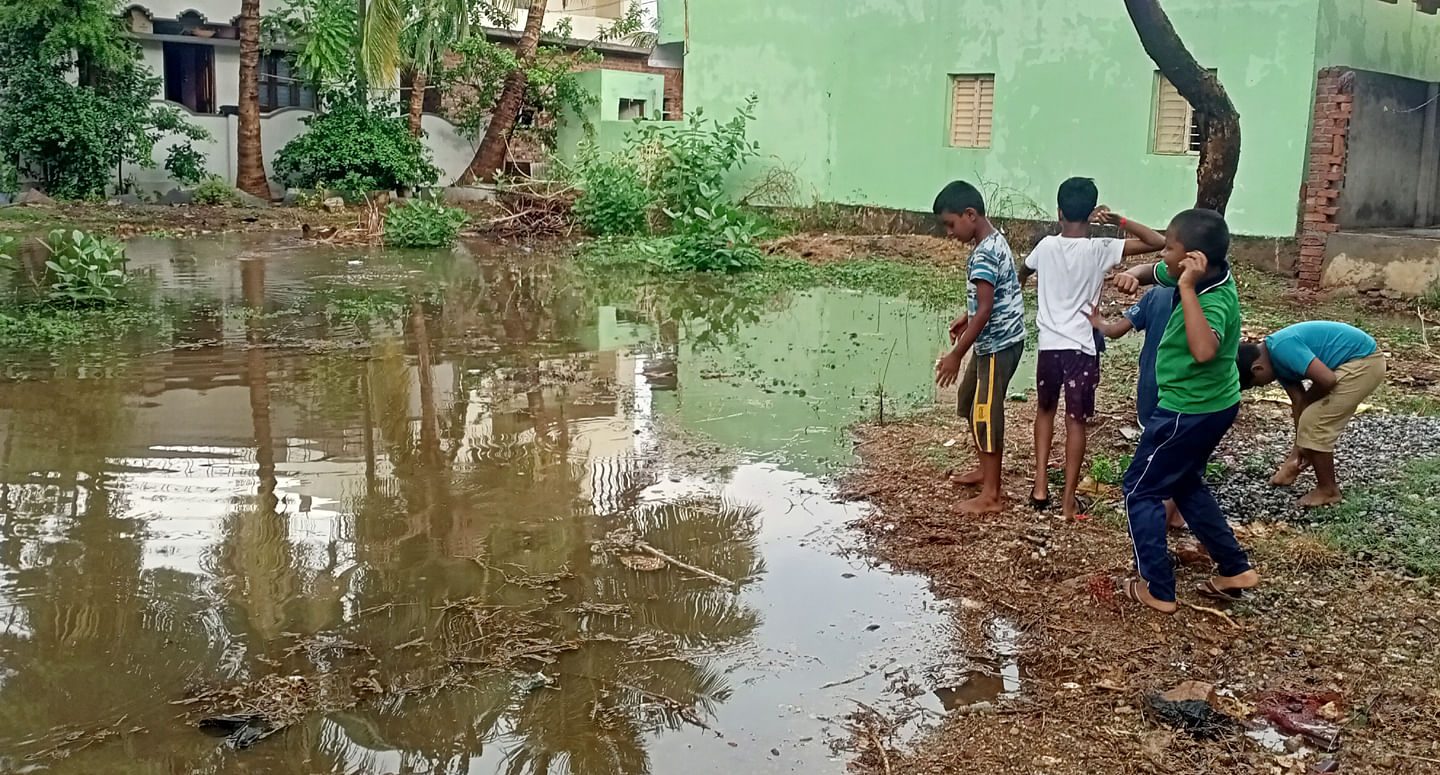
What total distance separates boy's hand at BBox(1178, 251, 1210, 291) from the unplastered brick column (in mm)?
10095

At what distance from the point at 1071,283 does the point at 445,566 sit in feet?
9.86

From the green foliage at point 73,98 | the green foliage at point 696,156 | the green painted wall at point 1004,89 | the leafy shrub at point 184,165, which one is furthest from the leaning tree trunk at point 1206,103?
the leafy shrub at point 184,165

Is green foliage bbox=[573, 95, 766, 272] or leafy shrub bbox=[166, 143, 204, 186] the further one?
leafy shrub bbox=[166, 143, 204, 186]

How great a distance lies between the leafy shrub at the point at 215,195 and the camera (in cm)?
2092

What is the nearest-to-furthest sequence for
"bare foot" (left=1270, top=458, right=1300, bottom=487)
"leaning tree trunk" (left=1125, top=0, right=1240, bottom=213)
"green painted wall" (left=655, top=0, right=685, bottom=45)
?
1. "bare foot" (left=1270, top=458, right=1300, bottom=487)
2. "leaning tree trunk" (left=1125, top=0, right=1240, bottom=213)
3. "green painted wall" (left=655, top=0, right=685, bottom=45)

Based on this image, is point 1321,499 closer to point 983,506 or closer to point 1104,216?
point 983,506

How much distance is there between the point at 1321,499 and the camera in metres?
5.42

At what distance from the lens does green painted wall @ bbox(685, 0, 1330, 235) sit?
14203 mm

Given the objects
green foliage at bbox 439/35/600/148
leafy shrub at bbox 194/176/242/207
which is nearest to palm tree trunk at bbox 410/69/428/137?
green foliage at bbox 439/35/600/148

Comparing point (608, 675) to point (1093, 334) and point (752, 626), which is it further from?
point (1093, 334)

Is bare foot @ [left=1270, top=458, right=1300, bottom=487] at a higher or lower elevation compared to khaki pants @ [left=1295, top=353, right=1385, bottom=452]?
lower

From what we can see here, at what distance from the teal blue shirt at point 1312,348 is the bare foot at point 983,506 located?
1.38 metres

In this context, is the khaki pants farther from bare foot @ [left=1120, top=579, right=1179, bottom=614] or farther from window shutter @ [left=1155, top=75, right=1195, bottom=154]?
window shutter @ [left=1155, top=75, right=1195, bottom=154]

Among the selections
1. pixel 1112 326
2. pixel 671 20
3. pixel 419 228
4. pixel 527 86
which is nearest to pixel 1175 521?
pixel 1112 326
